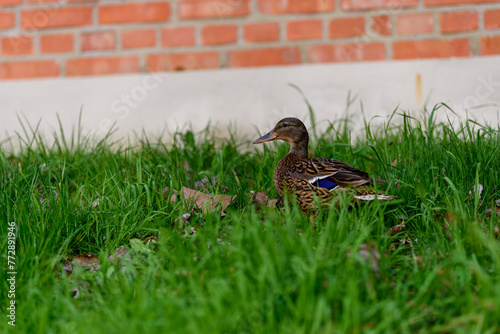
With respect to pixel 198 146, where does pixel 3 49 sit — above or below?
above

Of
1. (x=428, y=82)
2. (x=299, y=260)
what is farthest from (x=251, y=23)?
(x=299, y=260)

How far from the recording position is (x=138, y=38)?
3.94 meters

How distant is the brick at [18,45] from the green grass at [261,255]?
1521 mm

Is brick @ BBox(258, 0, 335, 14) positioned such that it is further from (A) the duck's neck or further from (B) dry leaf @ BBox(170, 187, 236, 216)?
Result: (B) dry leaf @ BBox(170, 187, 236, 216)

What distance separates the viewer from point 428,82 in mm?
3689

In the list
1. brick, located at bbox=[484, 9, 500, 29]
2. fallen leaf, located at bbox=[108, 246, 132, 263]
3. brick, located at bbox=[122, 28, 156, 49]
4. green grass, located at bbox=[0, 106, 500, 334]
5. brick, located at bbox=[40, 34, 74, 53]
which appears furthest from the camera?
brick, located at bbox=[40, 34, 74, 53]

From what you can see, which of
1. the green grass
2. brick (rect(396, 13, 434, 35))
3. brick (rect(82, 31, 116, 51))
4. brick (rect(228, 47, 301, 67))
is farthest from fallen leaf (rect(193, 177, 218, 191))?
brick (rect(396, 13, 434, 35))

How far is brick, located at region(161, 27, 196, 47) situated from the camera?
389 cm

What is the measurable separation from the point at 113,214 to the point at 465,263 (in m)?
1.52

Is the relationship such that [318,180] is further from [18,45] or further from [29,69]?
[18,45]

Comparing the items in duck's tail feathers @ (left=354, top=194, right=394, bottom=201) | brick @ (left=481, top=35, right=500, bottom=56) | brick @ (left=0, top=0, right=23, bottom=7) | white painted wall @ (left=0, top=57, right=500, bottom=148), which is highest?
brick @ (left=0, top=0, right=23, bottom=7)

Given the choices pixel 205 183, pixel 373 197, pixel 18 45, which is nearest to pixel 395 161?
pixel 373 197

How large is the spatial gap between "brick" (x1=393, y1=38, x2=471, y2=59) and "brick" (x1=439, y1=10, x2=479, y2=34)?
0.08 metres

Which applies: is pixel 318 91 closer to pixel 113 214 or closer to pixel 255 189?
pixel 255 189
